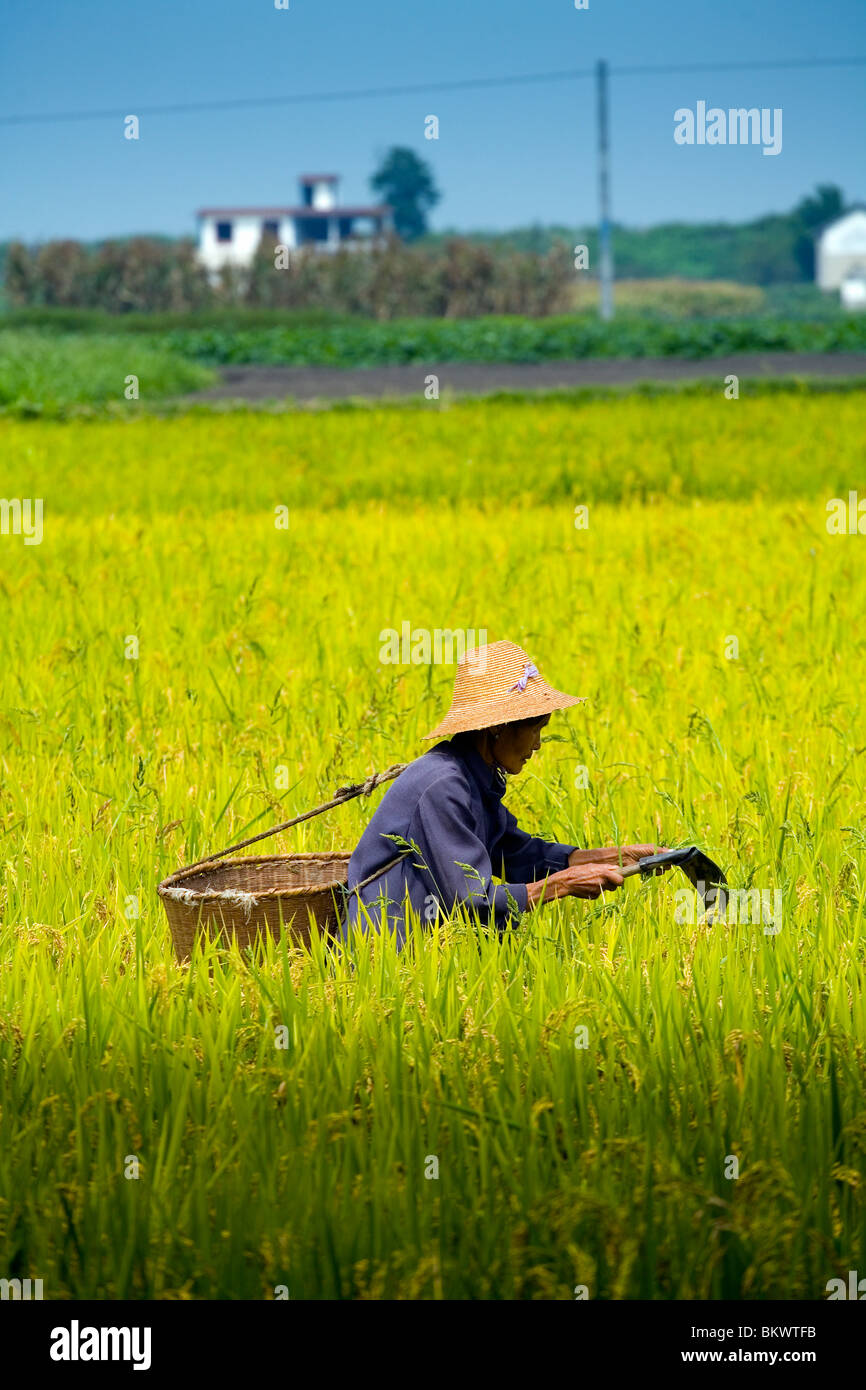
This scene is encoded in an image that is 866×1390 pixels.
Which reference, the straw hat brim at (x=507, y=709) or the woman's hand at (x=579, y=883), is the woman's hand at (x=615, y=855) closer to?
the woman's hand at (x=579, y=883)

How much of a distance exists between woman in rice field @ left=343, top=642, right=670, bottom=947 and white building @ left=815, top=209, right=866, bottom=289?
88.1 m

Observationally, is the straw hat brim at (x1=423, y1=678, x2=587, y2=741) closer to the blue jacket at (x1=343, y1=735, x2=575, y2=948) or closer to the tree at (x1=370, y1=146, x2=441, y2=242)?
the blue jacket at (x1=343, y1=735, x2=575, y2=948)

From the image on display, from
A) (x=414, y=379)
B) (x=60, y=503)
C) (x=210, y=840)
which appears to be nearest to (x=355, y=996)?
(x=210, y=840)

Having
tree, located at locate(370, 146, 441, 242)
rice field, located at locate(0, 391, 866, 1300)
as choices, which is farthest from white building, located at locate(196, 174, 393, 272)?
rice field, located at locate(0, 391, 866, 1300)

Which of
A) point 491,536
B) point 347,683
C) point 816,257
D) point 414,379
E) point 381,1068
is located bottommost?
point 381,1068

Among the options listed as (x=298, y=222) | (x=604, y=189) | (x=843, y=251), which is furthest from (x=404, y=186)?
(x=604, y=189)

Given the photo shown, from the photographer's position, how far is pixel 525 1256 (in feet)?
8.15

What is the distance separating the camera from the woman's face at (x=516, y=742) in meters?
3.59

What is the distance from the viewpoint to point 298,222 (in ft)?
305

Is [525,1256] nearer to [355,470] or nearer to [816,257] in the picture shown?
[355,470]

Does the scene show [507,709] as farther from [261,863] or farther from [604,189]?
[604,189]

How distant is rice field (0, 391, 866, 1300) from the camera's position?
8.36 ft

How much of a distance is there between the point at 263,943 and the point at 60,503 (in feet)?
29.5

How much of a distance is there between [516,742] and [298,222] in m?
93.2
